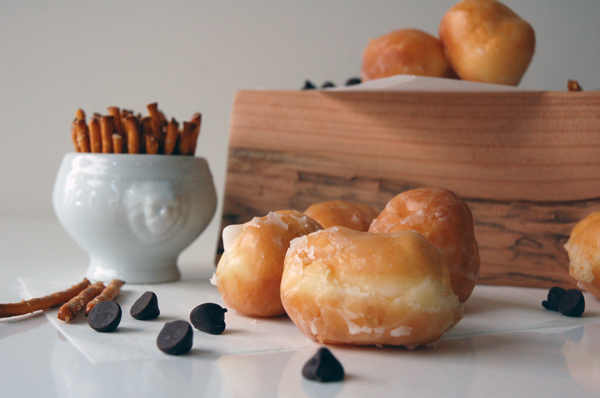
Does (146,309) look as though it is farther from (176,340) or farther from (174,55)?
(174,55)

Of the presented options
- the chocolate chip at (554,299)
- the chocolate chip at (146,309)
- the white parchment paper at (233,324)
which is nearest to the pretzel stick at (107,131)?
the white parchment paper at (233,324)

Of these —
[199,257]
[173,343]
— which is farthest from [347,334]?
[199,257]

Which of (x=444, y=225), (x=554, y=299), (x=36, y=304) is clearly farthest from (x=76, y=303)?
(x=554, y=299)

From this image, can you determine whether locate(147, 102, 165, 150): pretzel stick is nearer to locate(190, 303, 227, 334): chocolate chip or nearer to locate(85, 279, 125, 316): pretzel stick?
locate(85, 279, 125, 316): pretzel stick

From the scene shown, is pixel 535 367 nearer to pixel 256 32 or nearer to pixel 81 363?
pixel 81 363

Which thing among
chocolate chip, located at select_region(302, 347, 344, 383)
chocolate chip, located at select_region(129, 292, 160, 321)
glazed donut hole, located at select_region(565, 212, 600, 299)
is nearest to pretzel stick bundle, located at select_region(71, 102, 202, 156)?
chocolate chip, located at select_region(129, 292, 160, 321)

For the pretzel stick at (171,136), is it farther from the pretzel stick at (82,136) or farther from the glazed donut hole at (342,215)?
the glazed donut hole at (342,215)
